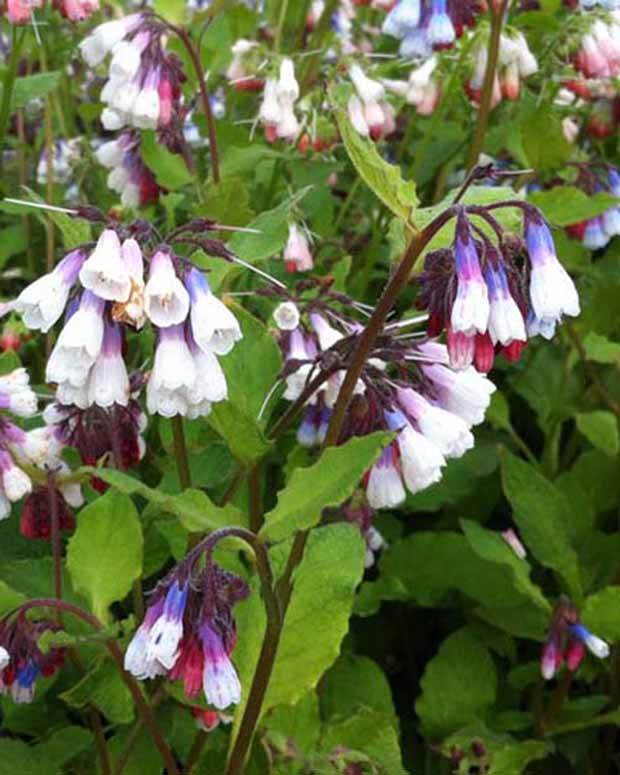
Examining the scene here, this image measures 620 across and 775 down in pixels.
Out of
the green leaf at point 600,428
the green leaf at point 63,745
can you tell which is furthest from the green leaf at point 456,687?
the green leaf at point 63,745

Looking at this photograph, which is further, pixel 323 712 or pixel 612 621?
pixel 323 712

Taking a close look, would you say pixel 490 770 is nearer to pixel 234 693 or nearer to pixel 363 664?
pixel 363 664

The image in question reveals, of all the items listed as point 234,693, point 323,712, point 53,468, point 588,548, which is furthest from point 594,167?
point 234,693

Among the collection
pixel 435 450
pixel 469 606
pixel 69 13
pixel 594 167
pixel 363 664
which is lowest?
pixel 469 606

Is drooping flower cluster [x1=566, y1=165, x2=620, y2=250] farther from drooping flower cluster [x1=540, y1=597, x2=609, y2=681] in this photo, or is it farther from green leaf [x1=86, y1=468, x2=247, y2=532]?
green leaf [x1=86, y1=468, x2=247, y2=532]

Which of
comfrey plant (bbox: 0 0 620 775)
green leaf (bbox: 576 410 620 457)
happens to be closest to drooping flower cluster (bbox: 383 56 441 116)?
comfrey plant (bbox: 0 0 620 775)

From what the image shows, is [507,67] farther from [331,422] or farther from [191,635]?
[191,635]
